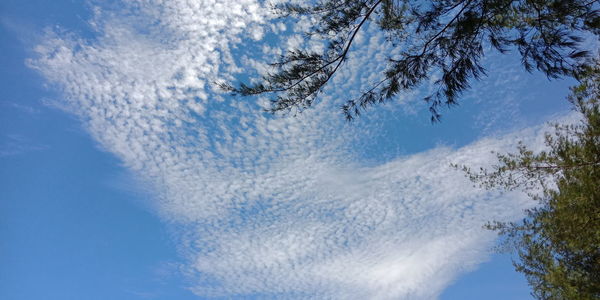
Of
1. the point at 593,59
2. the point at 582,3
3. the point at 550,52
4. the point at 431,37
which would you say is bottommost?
the point at 593,59

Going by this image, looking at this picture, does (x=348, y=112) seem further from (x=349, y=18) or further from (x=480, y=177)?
(x=480, y=177)

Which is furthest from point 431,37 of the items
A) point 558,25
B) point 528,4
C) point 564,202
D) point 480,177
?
point 564,202

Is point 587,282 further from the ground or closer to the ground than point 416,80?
closer to the ground

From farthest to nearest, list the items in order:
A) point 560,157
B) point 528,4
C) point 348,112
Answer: point 560,157
point 348,112
point 528,4

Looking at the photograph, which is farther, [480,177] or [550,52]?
[480,177]

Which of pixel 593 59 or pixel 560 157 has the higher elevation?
pixel 560 157

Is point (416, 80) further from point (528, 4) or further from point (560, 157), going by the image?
point (560, 157)

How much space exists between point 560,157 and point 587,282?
11.8ft

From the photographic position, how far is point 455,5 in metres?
5.73

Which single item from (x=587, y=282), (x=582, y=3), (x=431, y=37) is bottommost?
(x=587, y=282)

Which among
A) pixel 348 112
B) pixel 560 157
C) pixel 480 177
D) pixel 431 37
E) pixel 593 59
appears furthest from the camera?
pixel 480 177

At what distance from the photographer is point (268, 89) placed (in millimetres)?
6133

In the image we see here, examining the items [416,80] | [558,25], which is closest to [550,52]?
[558,25]

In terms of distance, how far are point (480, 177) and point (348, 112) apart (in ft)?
18.8
